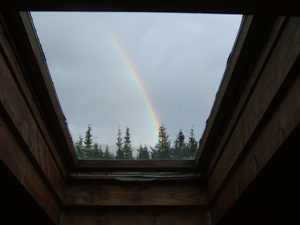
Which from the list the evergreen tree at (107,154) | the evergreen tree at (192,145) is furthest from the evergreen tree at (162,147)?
the evergreen tree at (107,154)

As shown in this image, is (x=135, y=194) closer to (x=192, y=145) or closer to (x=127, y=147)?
(x=127, y=147)

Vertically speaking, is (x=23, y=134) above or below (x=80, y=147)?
below

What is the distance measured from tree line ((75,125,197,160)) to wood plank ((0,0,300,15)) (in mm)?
1148

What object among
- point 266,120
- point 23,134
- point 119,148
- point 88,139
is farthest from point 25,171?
point 266,120

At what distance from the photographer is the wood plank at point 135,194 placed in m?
2.28

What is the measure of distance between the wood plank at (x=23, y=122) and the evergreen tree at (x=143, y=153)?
A: 1.77 ft

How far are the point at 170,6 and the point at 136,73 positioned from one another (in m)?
0.91

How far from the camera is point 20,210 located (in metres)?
2.00

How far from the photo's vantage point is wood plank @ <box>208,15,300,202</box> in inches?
40.7

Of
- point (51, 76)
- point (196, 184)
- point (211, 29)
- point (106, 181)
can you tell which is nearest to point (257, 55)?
point (211, 29)

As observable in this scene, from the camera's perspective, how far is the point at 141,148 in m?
2.15

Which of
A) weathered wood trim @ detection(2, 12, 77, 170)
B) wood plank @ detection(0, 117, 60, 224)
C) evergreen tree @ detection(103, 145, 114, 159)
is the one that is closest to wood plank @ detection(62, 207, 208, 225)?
wood plank @ detection(0, 117, 60, 224)

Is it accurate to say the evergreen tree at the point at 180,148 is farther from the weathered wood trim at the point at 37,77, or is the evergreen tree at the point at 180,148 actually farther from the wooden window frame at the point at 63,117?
the weathered wood trim at the point at 37,77

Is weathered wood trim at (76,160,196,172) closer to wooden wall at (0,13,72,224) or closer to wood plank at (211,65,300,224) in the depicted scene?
wooden wall at (0,13,72,224)
